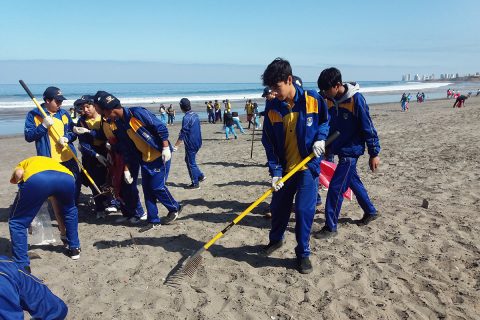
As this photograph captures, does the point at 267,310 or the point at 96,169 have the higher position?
the point at 96,169

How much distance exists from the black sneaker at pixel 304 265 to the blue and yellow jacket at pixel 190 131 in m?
4.48

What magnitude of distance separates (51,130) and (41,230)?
1463 mm

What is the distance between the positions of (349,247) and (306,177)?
1.26m

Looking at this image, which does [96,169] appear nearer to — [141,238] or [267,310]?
[141,238]

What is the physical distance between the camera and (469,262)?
400 centimetres

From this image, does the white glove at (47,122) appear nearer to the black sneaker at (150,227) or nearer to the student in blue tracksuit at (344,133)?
the black sneaker at (150,227)

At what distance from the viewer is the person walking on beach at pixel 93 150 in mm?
6027

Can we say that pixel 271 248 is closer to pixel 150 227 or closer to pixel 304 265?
pixel 304 265

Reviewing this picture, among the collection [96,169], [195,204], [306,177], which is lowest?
[195,204]

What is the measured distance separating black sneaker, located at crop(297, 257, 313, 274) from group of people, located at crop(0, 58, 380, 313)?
0.01 metres

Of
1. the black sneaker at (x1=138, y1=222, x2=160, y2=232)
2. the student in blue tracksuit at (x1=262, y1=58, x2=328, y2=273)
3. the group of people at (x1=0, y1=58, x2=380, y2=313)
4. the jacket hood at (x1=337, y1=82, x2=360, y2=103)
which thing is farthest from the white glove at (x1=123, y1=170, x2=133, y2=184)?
the jacket hood at (x1=337, y1=82, x2=360, y2=103)

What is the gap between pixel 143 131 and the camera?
512cm

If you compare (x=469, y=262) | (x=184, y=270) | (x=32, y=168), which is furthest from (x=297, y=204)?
(x=32, y=168)

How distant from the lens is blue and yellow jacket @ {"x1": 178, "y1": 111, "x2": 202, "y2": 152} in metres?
7.77
